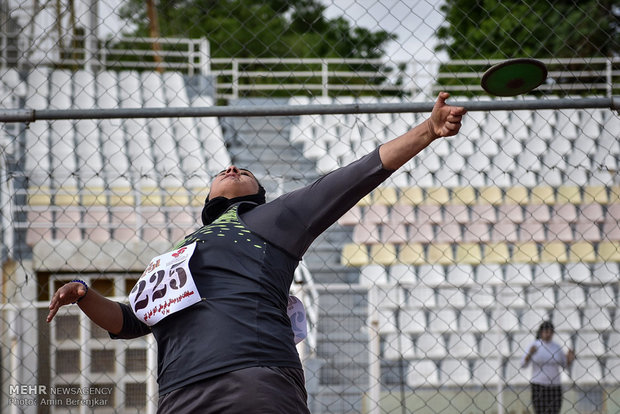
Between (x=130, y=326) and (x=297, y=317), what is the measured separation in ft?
1.81

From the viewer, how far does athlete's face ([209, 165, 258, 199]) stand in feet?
8.27

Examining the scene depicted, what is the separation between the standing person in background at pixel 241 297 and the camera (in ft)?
6.66

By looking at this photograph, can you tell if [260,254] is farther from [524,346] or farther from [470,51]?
[470,51]

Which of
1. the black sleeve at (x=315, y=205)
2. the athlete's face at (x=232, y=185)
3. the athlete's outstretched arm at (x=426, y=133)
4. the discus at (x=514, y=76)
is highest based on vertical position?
the discus at (x=514, y=76)

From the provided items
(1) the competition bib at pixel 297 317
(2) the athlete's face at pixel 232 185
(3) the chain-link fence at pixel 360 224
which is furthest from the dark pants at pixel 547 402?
(2) the athlete's face at pixel 232 185

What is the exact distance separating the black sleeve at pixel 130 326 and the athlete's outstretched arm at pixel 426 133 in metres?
0.99

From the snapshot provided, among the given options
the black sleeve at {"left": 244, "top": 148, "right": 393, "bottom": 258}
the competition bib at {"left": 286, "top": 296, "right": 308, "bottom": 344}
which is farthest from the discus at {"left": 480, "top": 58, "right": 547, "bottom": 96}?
the competition bib at {"left": 286, "top": 296, "right": 308, "bottom": 344}

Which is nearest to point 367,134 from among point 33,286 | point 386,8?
point 33,286

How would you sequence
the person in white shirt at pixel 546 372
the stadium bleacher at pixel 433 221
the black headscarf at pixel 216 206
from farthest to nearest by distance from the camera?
the stadium bleacher at pixel 433 221 → the person in white shirt at pixel 546 372 → the black headscarf at pixel 216 206

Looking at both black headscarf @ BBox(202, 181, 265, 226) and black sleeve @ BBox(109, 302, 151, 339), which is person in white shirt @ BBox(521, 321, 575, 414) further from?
black sleeve @ BBox(109, 302, 151, 339)

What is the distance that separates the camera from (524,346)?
7555mm

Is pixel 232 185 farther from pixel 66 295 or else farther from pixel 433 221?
pixel 433 221

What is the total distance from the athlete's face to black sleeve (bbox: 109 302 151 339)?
0.47 metres

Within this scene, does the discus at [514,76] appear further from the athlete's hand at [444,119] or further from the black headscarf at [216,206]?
the black headscarf at [216,206]
